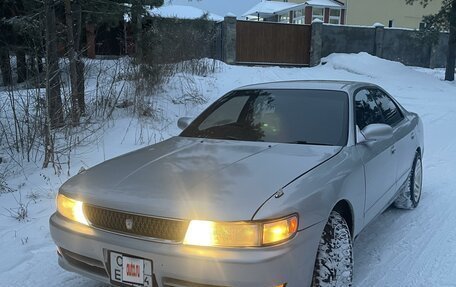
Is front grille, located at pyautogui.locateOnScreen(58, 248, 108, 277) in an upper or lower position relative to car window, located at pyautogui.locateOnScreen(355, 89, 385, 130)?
lower

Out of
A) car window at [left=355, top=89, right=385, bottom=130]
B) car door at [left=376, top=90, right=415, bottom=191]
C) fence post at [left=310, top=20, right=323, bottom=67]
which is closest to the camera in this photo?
car window at [left=355, top=89, right=385, bottom=130]

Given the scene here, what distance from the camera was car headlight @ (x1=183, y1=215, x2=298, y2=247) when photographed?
244 centimetres

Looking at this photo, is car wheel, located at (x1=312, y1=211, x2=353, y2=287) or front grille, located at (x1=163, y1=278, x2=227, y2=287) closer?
front grille, located at (x1=163, y1=278, x2=227, y2=287)

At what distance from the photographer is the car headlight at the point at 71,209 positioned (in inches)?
114

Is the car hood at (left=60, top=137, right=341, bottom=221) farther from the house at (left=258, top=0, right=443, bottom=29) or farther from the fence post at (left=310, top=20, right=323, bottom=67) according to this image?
the house at (left=258, top=0, right=443, bottom=29)

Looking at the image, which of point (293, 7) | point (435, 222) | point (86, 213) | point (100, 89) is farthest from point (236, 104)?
point (293, 7)

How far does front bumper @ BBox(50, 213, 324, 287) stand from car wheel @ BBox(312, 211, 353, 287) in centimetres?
12

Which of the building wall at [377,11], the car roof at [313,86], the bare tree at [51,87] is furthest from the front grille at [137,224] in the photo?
the building wall at [377,11]

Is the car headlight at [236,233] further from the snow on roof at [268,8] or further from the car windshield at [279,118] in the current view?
the snow on roof at [268,8]

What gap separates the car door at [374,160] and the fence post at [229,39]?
16.3 metres

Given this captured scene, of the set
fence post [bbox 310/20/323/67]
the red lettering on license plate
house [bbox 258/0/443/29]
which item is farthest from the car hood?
house [bbox 258/0/443/29]

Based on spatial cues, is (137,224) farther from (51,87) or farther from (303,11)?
(303,11)

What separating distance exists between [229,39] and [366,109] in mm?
16842

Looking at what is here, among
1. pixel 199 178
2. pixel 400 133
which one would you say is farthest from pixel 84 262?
pixel 400 133
